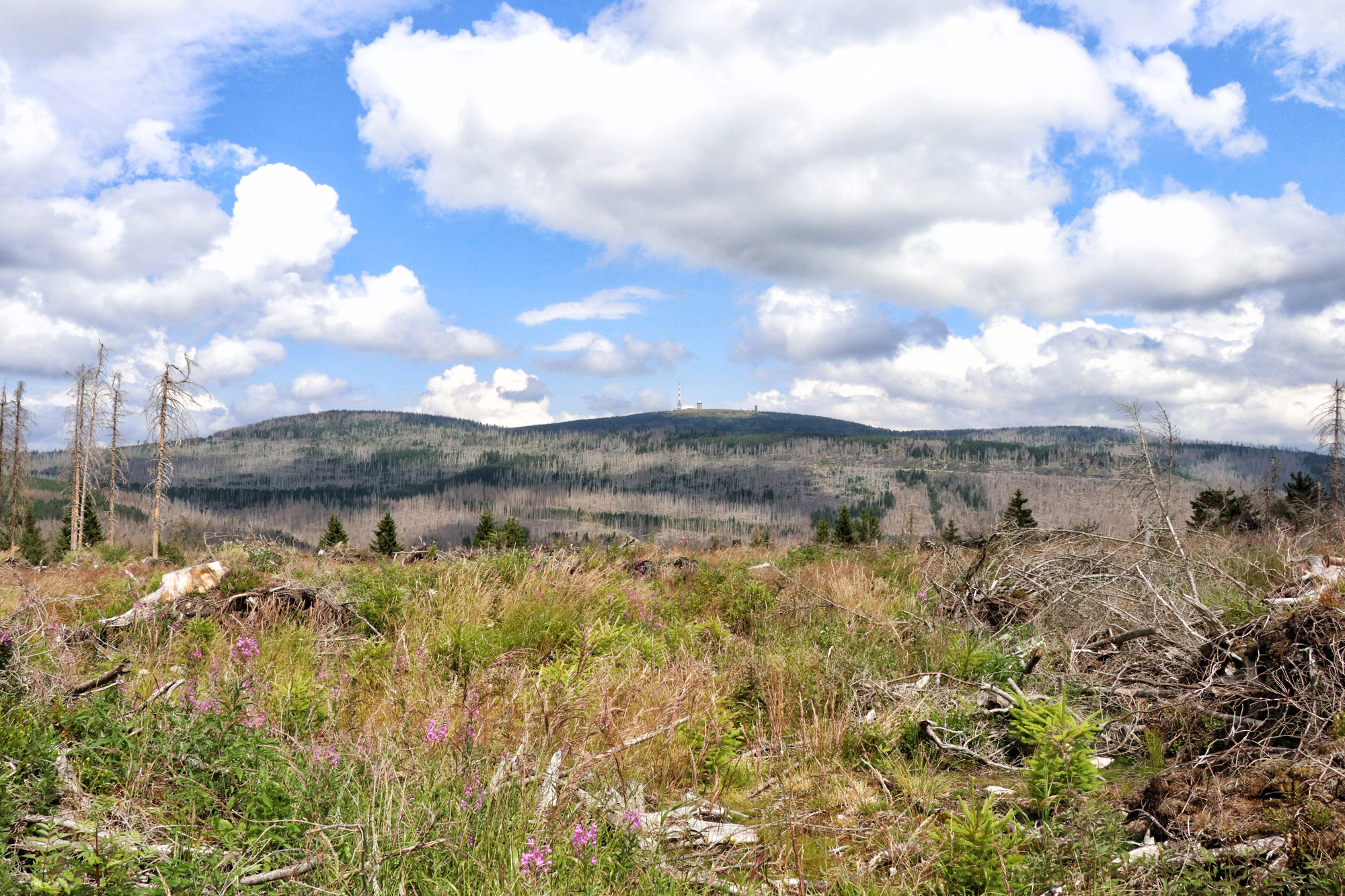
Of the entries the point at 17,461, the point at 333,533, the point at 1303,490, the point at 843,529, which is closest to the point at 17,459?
the point at 17,461

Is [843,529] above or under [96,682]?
under

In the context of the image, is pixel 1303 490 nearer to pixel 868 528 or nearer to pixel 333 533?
pixel 868 528

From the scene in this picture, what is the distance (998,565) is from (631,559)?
720 cm

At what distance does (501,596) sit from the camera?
759cm

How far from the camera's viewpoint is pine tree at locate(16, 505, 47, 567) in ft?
117

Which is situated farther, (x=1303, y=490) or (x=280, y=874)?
(x=1303, y=490)

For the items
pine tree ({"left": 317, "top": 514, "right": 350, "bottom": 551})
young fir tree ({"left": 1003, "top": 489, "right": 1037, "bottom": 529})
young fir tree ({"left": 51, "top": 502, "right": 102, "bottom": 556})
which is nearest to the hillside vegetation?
young fir tree ({"left": 1003, "top": 489, "right": 1037, "bottom": 529})

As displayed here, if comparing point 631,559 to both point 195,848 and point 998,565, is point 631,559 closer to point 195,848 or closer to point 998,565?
point 998,565

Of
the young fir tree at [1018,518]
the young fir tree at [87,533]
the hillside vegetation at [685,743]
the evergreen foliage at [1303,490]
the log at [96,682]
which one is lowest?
the young fir tree at [87,533]

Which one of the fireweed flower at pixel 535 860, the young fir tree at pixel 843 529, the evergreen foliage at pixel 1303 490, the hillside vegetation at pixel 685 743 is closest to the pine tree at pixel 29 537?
the hillside vegetation at pixel 685 743

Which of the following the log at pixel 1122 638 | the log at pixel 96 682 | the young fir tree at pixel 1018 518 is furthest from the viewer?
the young fir tree at pixel 1018 518

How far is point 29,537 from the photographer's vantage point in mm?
40781

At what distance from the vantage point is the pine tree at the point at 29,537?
35.7 metres

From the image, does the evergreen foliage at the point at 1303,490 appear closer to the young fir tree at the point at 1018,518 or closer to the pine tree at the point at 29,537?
the young fir tree at the point at 1018,518
